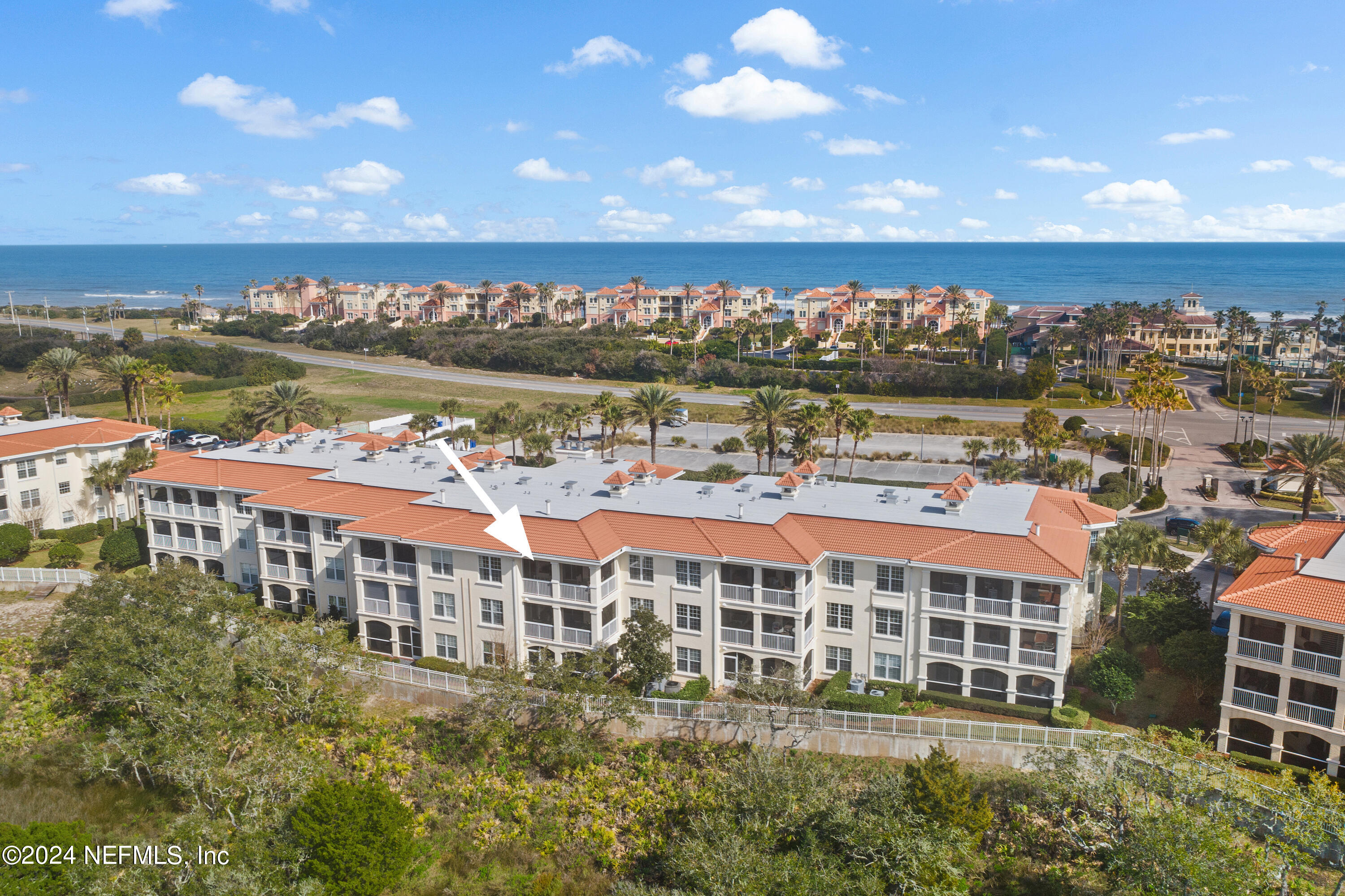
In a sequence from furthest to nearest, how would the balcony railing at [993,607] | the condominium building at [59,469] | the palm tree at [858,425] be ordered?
the palm tree at [858,425]
the condominium building at [59,469]
the balcony railing at [993,607]

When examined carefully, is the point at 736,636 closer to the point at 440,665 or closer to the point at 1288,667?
the point at 440,665

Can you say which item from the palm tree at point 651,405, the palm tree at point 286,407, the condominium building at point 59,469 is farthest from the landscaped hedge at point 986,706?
the palm tree at point 286,407

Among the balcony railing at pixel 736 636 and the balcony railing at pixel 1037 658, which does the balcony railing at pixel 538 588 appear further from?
the balcony railing at pixel 1037 658

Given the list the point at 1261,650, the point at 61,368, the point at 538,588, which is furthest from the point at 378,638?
the point at 61,368

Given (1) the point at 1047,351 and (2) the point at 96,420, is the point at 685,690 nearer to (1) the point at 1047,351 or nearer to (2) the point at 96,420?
(2) the point at 96,420

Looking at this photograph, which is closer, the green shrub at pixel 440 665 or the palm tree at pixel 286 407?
the green shrub at pixel 440 665

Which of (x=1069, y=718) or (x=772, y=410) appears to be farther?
(x=772, y=410)
